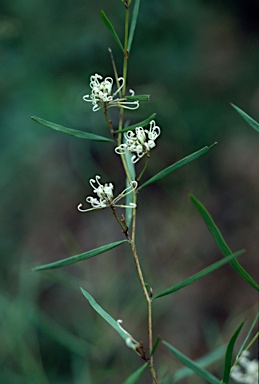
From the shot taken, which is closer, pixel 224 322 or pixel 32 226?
pixel 224 322

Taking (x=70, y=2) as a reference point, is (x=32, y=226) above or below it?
below

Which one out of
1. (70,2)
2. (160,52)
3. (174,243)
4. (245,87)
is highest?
(70,2)

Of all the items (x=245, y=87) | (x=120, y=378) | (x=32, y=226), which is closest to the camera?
(x=120, y=378)

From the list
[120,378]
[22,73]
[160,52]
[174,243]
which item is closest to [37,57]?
[22,73]

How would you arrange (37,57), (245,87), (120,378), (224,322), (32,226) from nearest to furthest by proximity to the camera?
(120,378) → (37,57) → (224,322) → (245,87) → (32,226)

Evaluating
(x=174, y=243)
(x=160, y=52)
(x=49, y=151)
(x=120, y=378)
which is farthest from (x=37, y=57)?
(x=120, y=378)

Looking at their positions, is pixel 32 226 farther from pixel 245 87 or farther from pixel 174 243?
pixel 245 87

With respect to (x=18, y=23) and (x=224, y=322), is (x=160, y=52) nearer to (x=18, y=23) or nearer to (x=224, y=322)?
(x=18, y=23)
